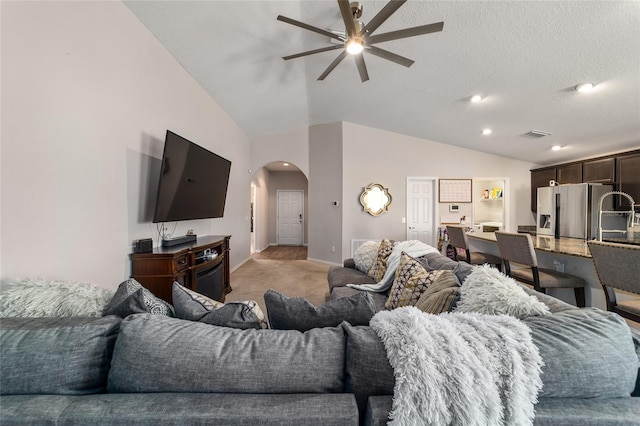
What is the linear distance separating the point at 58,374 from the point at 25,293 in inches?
28.8

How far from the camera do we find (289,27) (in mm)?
2887

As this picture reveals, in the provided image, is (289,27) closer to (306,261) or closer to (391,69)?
(391,69)

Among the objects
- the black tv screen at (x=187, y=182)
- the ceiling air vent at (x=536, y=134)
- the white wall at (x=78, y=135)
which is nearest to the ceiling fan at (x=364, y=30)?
the white wall at (x=78, y=135)

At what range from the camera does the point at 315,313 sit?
106 cm

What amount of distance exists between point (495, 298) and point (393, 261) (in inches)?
53.7

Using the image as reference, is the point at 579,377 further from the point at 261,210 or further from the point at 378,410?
the point at 261,210

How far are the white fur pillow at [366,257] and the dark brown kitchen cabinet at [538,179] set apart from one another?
177 inches

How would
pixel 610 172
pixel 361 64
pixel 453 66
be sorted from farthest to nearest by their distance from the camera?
1. pixel 610 172
2. pixel 453 66
3. pixel 361 64

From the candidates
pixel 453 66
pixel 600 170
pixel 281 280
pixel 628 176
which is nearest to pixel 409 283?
pixel 453 66

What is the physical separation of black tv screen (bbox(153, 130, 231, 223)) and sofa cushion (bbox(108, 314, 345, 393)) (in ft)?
6.72

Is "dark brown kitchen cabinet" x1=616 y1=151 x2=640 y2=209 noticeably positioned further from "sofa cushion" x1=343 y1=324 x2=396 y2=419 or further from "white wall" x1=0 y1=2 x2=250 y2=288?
"white wall" x1=0 y1=2 x2=250 y2=288

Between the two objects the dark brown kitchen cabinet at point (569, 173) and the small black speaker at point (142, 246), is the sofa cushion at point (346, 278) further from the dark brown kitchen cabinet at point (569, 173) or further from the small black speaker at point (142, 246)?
the dark brown kitchen cabinet at point (569, 173)

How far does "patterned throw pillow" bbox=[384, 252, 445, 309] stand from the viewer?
1.80 m

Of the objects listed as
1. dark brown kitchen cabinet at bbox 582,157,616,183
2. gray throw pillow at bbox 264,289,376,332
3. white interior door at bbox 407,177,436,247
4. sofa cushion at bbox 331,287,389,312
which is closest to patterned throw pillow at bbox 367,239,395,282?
sofa cushion at bbox 331,287,389,312
